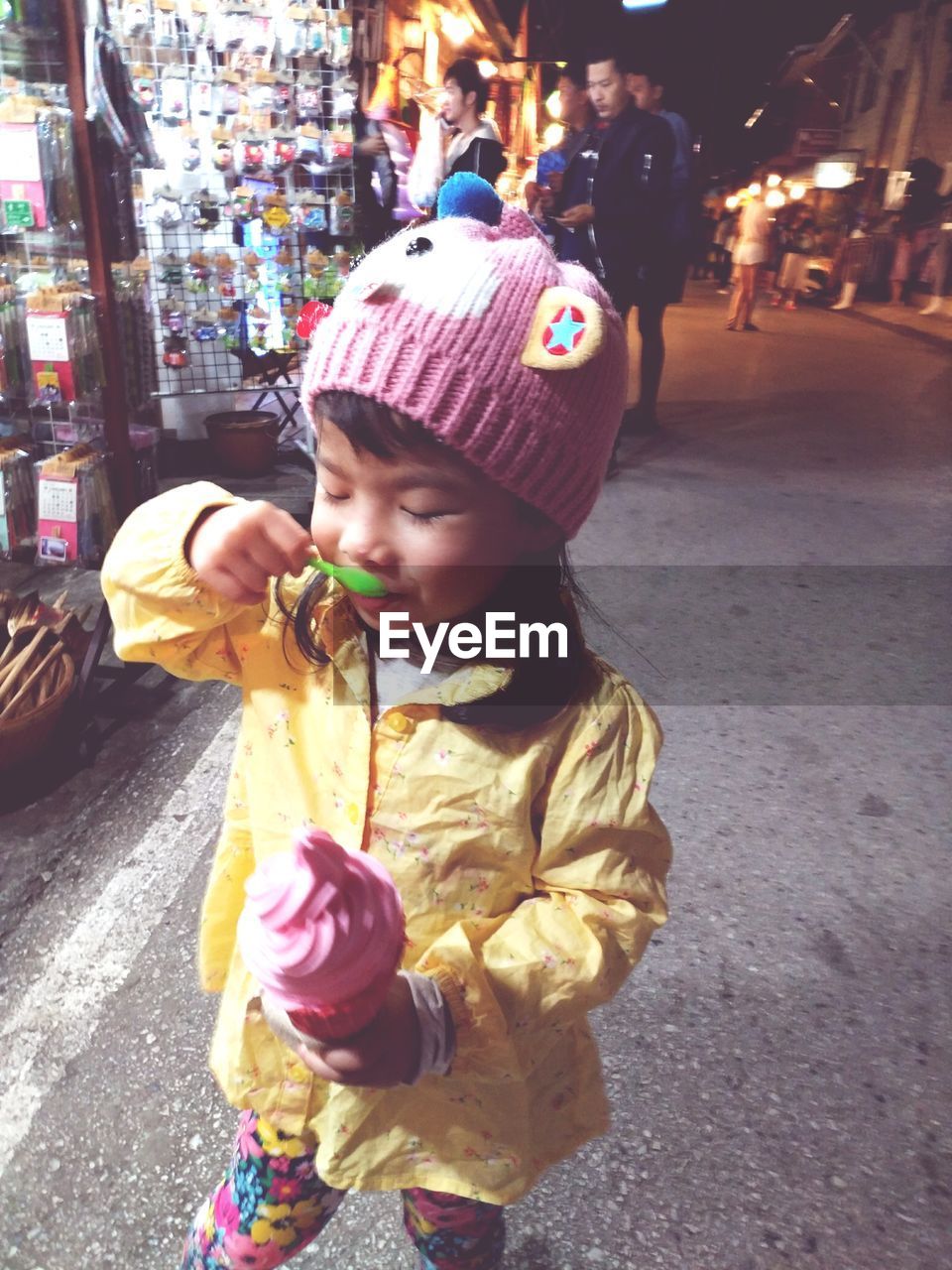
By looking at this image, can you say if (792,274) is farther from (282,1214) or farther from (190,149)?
(282,1214)

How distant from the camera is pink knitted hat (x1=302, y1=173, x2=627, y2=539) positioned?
3.17 feet

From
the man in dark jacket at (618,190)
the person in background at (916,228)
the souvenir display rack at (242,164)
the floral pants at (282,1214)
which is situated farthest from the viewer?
the person in background at (916,228)

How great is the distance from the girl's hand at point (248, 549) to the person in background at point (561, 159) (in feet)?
14.7

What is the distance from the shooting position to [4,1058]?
75.7 inches

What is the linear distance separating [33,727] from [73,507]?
1145 millimetres

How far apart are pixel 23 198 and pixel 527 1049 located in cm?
332

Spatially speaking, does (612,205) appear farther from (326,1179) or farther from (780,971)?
(326,1179)

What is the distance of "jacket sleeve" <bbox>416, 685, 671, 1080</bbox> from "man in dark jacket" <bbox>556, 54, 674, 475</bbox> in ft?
15.3

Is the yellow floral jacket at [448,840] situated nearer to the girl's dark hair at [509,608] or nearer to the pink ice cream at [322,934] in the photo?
the girl's dark hair at [509,608]

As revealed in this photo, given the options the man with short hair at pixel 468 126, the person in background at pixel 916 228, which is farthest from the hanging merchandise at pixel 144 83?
the person in background at pixel 916 228

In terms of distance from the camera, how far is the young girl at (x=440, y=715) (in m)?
0.97

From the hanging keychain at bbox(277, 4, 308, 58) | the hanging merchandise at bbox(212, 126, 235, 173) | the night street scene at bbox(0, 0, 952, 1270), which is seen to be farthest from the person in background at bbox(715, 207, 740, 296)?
the hanging merchandise at bbox(212, 126, 235, 173)

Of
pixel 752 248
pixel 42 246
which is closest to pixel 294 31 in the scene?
pixel 42 246

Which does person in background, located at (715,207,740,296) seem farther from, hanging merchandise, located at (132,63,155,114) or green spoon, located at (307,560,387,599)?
green spoon, located at (307,560,387,599)
